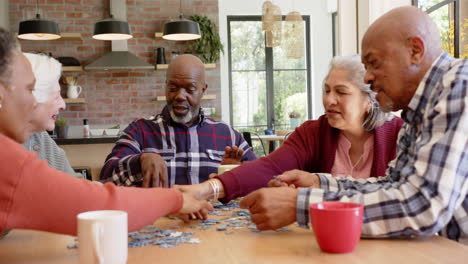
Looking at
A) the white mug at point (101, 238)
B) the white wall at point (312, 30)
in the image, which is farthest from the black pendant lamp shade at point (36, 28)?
the white mug at point (101, 238)

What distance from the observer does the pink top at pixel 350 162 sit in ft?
6.51

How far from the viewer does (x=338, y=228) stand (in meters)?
1.06

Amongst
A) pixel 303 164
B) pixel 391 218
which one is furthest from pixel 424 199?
pixel 303 164

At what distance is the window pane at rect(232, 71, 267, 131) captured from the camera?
29.3 ft

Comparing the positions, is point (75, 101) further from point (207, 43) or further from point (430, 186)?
point (430, 186)

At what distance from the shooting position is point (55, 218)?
41.6 inches

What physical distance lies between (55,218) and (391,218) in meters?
0.75

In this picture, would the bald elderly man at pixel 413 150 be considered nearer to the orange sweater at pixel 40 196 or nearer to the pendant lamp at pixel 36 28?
the orange sweater at pixel 40 196

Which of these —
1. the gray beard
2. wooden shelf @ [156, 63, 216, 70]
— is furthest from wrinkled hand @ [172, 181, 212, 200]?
wooden shelf @ [156, 63, 216, 70]

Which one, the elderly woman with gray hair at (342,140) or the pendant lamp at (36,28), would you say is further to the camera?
the pendant lamp at (36,28)

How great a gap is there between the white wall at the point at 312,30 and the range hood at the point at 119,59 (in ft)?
5.38

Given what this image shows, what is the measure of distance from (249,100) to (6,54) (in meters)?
7.88

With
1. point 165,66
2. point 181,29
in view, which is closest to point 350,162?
point 181,29

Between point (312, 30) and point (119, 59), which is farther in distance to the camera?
point (312, 30)
